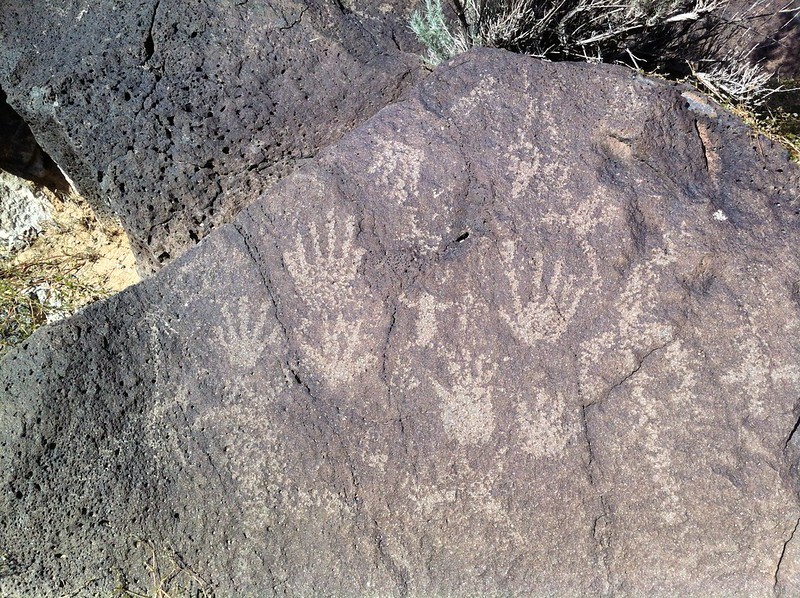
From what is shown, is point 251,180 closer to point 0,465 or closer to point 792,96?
point 0,465

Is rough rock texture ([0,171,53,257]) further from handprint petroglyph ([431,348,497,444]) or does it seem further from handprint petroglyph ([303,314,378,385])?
→ handprint petroglyph ([431,348,497,444])

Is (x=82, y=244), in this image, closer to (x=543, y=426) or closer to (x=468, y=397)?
(x=468, y=397)

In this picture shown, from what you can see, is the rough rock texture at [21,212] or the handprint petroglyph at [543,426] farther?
the rough rock texture at [21,212]

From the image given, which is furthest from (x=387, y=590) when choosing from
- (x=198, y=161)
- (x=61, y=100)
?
(x=61, y=100)

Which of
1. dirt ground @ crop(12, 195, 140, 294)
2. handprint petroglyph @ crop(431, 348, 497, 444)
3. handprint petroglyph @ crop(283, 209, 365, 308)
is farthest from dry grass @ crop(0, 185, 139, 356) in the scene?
handprint petroglyph @ crop(431, 348, 497, 444)

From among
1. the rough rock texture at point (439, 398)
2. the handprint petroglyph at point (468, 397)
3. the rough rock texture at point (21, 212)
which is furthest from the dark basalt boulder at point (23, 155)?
the handprint petroglyph at point (468, 397)

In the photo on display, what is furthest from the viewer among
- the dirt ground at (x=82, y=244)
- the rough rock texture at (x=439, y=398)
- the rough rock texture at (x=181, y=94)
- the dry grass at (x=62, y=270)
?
the dirt ground at (x=82, y=244)

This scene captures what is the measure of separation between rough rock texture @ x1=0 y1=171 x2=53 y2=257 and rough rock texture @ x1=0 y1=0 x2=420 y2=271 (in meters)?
0.81

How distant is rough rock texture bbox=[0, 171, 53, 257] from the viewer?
300 centimetres

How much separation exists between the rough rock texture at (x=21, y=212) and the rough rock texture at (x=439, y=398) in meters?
1.37

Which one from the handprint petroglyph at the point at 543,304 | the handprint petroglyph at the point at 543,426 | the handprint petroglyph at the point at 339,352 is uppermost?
the handprint petroglyph at the point at 543,304

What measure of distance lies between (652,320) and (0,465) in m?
1.62

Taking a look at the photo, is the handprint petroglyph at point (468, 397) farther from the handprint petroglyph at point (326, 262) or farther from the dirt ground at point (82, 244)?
the dirt ground at point (82, 244)

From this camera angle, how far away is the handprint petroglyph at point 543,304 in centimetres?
181
